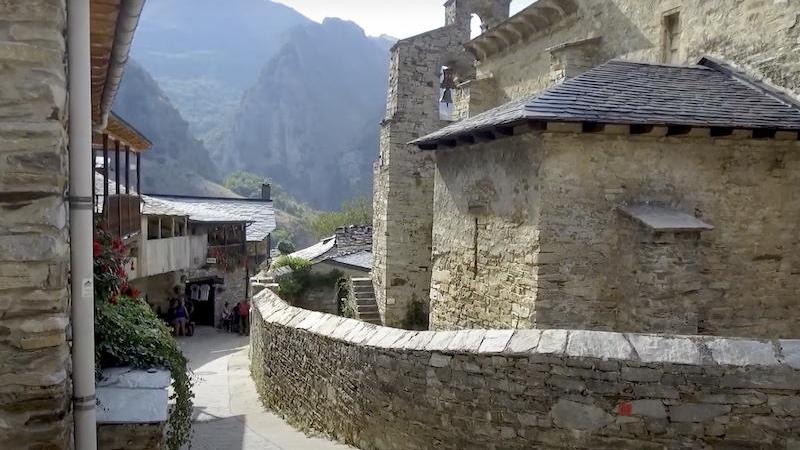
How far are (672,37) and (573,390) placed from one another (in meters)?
7.12

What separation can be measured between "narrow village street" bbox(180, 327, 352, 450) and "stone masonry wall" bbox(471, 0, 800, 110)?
7202 millimetres

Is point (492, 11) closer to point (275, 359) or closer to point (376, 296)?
point (376, 296)

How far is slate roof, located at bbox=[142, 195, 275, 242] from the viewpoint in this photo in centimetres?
2408

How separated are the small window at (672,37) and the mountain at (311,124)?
80.7 metres

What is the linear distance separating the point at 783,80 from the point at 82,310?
8.14m

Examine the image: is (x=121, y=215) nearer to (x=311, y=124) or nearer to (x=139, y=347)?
(x=139, y=347)

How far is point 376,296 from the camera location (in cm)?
1562

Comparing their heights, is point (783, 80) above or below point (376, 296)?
above

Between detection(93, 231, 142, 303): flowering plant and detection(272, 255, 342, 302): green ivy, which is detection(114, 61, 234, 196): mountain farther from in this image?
detection(93, 231, 142, 303): flowering plant

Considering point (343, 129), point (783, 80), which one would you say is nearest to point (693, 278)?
point (783, 80)

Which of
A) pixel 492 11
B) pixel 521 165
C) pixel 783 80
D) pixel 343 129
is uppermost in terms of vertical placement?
pixel 343 129

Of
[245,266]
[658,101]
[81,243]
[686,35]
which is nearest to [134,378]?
[81,243]

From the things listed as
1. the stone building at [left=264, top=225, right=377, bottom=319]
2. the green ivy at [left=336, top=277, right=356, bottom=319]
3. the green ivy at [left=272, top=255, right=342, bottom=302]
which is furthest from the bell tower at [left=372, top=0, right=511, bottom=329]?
the green ivy at [left=272, top=255, right=342, bottom=302]

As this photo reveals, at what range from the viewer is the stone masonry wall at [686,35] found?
7.60 meters
